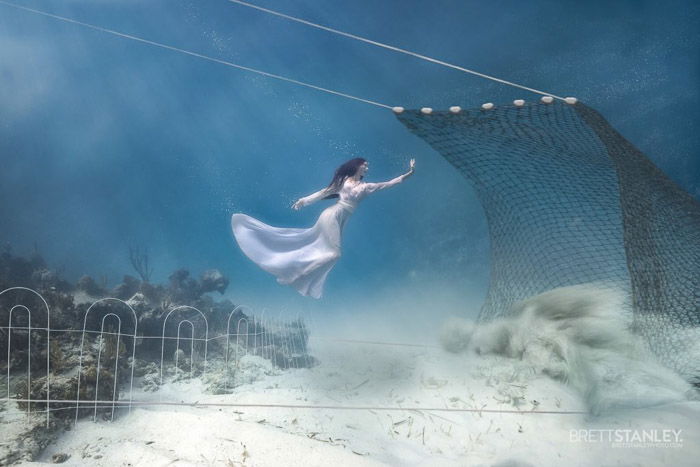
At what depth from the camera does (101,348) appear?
5.14 m

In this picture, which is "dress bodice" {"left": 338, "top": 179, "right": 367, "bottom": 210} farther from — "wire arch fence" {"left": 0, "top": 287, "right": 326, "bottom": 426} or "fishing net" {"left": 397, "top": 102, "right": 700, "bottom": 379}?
"wire arch fence" {"left": 0, "top": 287, "right": 326, "bottom": 426}

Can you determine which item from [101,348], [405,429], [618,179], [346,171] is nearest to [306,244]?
[346,171]

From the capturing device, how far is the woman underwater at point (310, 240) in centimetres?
517

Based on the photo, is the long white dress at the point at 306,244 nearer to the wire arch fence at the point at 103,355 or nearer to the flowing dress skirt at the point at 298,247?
the flowing dress skirt at the point at 298,247

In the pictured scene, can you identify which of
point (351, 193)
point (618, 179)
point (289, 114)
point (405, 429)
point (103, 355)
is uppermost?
point (289, 114)

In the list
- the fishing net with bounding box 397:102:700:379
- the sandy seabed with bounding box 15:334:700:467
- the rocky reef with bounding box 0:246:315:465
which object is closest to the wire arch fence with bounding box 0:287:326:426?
the rocky reef with bounding box 0:246:315:465

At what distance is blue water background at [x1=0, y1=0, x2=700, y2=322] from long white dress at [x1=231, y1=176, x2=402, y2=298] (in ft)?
25.6

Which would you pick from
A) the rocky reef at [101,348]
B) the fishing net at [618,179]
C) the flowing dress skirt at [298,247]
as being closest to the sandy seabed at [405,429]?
the rocky reef at [101,348]

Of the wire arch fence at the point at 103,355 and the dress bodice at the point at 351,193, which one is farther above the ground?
the dress bodice at the point at 351,193

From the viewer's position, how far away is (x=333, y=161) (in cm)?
1530

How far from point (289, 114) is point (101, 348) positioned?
10.6 meters

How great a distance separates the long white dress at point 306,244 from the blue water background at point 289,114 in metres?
7.80

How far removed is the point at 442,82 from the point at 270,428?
11205 mm

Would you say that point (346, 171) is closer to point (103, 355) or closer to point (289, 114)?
point (103, 355)
